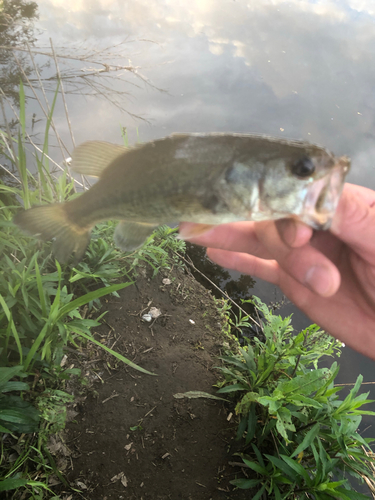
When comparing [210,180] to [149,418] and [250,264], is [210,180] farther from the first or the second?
[149,418]

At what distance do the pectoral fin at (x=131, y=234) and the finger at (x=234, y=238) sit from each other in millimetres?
312

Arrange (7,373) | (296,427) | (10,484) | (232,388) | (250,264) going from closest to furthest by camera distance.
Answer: (10,484) → (7,373) → (250,264) → (296,427) → (232,388)

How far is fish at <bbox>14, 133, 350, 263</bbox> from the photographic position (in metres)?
1.04

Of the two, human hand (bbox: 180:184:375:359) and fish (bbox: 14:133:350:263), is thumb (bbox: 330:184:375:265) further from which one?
fish (bbox: 14:133:350:263)

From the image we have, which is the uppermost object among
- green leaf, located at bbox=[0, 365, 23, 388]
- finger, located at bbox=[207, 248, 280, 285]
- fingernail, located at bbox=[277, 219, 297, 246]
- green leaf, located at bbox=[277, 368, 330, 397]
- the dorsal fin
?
the dorsal fin

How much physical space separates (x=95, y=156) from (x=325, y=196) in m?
0.96

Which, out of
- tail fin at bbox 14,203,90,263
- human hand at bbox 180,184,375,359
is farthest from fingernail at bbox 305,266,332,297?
tail fin at bbox 14,203,90,263

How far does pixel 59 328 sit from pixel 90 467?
1.23 metres

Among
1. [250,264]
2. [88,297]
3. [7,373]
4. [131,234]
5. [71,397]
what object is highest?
[131,234]

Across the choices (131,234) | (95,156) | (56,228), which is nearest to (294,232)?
(131,234)

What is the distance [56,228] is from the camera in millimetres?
1508

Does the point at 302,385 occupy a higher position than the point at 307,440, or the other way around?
the point at 302,385

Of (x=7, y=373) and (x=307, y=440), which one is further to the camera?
(x=307, y=440)

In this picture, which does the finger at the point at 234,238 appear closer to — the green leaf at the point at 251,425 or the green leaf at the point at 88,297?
the green leaf at the point at 88,297
